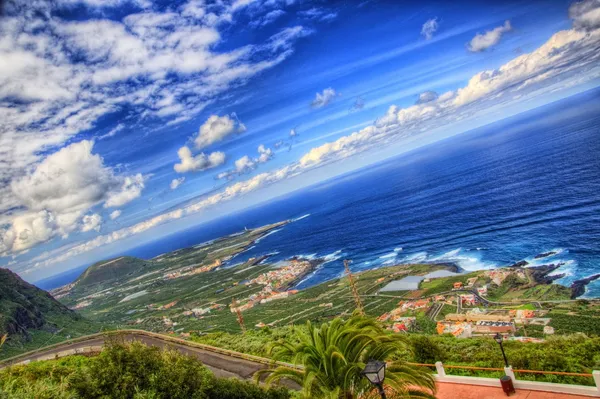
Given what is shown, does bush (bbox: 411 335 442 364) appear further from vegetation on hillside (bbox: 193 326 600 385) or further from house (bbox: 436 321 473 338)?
house (bbox: 436 321 473 338)

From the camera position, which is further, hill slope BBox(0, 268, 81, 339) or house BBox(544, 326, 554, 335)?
hill slope BBox(0, 268, 81, 339)

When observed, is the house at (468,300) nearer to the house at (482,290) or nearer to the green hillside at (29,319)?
the house at (482,290)

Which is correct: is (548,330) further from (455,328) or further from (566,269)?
(566,269)

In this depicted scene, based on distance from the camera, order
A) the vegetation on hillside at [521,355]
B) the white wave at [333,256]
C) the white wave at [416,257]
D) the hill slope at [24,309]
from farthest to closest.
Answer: the white wave at [333,256], the hill slope at [24,309], the white wave at [416,257], the vegetation on hillside at [521,355]

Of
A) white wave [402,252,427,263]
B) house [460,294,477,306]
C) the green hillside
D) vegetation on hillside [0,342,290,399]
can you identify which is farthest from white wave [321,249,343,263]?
vegetation on hillside [0,342,290,399]

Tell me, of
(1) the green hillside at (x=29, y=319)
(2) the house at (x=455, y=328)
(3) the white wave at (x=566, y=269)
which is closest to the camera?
(2) the house at (x=455, y=328)

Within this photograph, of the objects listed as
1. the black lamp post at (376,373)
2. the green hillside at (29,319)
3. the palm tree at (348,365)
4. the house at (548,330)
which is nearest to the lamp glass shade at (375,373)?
the black lamp post at (376,373)

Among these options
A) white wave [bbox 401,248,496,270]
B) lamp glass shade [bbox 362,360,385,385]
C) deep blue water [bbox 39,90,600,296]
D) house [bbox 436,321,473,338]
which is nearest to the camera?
lamp glass shade [bbox 362,360,385,385]
